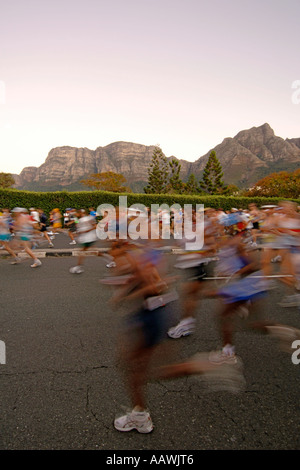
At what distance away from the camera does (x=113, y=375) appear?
9.27 ft

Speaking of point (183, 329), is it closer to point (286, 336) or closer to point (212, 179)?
point (286, 336)

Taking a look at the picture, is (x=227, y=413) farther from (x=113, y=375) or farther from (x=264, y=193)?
(x=264, y=193)

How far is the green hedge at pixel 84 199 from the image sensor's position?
1862 centimetres

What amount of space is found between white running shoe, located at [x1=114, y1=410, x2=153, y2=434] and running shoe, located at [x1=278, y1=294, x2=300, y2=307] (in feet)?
13.4

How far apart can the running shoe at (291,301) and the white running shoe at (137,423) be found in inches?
161

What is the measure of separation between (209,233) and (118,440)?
2.68 m

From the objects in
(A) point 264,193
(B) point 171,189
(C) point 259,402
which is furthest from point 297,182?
(C) point 259,402

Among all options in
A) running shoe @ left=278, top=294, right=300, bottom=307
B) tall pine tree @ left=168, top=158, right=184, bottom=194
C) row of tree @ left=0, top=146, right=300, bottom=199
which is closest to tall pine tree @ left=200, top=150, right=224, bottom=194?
row of tree @ left=0, top=146, right=300, bottom=199

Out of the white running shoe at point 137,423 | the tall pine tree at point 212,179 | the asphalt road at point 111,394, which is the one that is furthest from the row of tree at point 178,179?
the white running shoe at point 137,423

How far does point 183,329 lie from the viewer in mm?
3732

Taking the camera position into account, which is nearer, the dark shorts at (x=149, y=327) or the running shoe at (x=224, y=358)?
the dark shorts at (x=149, y=327)

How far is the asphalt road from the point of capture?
2059 millimetres

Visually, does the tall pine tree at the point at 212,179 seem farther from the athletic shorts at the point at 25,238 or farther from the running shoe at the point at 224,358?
the running shoe at the point at 224,358

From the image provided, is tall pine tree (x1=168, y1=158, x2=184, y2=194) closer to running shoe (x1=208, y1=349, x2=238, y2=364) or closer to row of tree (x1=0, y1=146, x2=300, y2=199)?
row of tree (x1=0, y1=146, x2=300, y2=199)
